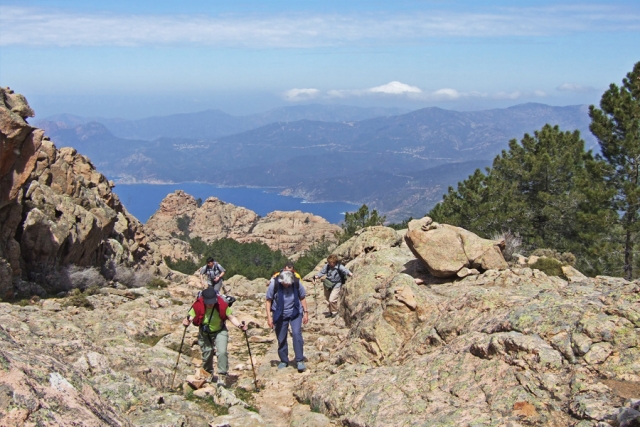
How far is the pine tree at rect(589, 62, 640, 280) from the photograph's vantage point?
2434 centimetres

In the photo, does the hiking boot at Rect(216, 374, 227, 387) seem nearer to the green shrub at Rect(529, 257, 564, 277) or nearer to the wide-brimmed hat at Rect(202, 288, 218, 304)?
the wide-brimmed hat at Rect(202, 288, 218, 304)

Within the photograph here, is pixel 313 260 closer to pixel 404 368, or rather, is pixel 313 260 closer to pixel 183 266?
pixel 183 266

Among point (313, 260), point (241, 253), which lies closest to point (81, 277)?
point (313, 260)

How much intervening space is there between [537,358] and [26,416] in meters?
6.60

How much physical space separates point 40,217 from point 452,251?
15622mm

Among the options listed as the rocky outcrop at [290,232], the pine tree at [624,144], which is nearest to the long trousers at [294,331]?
the pine tree at [624,144]

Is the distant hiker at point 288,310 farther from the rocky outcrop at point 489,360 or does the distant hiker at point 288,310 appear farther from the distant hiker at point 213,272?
the distant hiker at point 213,272

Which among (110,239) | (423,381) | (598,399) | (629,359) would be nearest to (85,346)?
(423,381)

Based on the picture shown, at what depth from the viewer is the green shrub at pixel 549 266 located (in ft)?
48.7

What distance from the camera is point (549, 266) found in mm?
15102

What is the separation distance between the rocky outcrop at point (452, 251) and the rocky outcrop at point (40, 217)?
13174 mm

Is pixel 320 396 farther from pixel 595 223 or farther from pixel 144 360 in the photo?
pixel 595 223

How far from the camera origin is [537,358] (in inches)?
302

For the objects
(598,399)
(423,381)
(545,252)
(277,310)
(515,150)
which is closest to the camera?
(598,399)
